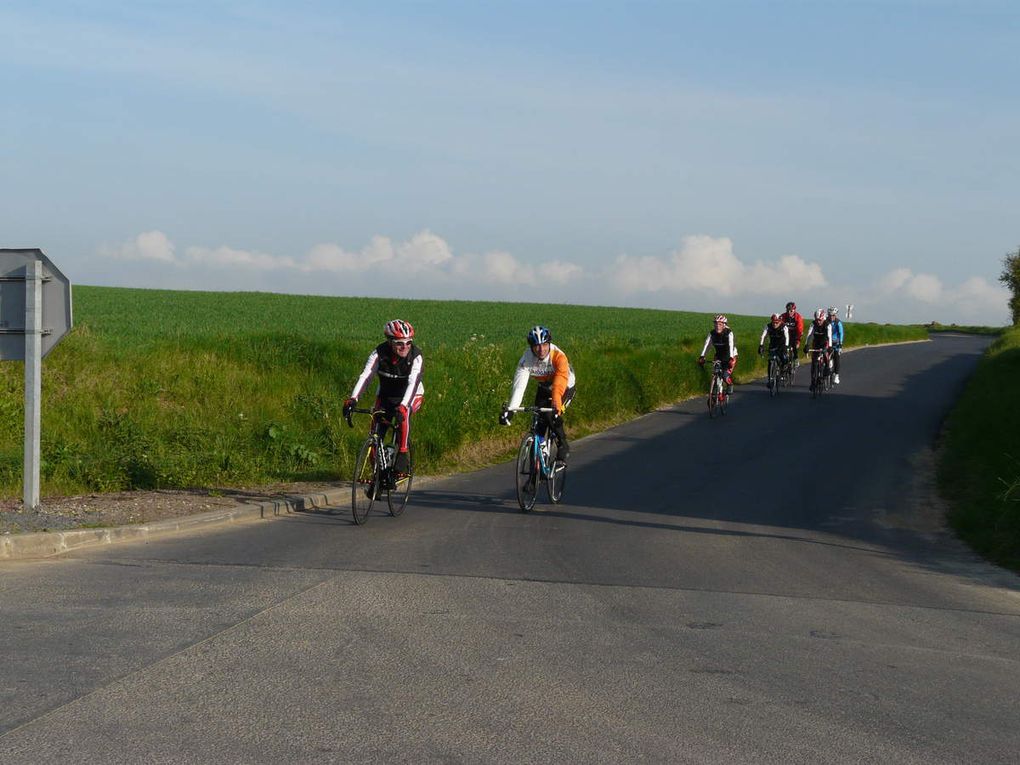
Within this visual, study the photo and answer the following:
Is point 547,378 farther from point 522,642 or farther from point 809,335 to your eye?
point 809,335

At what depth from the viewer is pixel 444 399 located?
20.3 meters

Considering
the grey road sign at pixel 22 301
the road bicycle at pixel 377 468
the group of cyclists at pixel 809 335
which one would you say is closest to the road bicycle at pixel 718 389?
the group of cyclists at pixel 809 335

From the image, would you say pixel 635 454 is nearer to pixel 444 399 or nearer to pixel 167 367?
pixel 444 399

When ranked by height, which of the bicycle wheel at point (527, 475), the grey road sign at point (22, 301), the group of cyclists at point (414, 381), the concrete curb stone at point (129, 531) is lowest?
the concrete curb stone at point (129, 531)

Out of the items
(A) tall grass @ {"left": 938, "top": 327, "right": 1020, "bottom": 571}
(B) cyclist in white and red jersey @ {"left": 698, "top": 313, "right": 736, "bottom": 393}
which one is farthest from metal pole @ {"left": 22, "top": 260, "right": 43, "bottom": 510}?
(B) cyclist in white and red jersey @ {"left": 698, "top": 313, "right": 736, "bottom": 393}

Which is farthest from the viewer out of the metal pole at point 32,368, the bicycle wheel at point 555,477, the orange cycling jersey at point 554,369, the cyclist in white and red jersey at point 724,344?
the cyclist in white and red jersey at point 724,344

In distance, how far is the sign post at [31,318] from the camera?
1171cm

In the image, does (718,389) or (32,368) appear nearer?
(32,368)

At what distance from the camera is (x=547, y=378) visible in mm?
14258

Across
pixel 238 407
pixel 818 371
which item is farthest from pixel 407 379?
pixel 818 371

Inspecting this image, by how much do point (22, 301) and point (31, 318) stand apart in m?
0.22

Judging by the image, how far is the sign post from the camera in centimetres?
1171

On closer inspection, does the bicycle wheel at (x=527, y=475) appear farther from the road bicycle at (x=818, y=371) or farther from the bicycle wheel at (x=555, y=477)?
the road bicycle at (x=818, y=371)

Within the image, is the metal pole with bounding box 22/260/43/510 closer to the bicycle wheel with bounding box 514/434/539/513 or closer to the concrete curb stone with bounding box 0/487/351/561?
the concrete curb stone with bounding box 0/487/351/561
